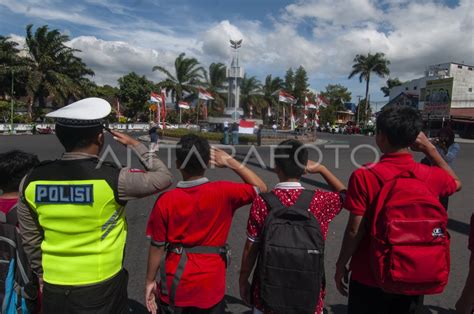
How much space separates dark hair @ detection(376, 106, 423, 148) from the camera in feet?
6.73

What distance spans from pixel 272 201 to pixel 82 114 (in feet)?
3.67

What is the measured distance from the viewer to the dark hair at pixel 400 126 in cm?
205

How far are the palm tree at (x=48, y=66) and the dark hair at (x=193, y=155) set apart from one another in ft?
138

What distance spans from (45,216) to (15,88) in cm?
4514

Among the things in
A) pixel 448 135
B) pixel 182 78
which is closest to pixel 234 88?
pixel 182 78

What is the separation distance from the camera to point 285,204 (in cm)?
209

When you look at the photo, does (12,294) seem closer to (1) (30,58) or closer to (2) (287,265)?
(2) (287,265)

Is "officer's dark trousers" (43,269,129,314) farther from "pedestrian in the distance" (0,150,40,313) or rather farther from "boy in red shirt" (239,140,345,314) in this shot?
"boy in red shirt" (239,140,345,314)

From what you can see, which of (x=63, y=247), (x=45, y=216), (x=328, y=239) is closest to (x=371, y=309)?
(x=63, y=247)

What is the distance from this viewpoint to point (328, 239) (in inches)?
201

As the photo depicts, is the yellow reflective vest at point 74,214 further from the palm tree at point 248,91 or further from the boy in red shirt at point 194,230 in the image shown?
Answer: the palm tree at point 248,91

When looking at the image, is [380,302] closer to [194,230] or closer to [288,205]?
[288,205]

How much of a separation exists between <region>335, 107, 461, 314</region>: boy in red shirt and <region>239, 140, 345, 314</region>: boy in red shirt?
14 centimetres

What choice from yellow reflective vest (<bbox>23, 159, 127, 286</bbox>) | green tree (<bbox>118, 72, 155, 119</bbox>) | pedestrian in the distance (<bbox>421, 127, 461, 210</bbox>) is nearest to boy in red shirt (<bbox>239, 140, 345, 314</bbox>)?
yellow reflective vest (<bbox>23, 159, 127, 286</bbox>)
